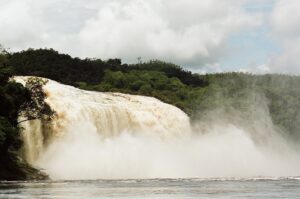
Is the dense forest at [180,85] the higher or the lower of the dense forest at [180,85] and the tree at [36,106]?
the higher

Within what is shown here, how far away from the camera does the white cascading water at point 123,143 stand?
69.1 metres

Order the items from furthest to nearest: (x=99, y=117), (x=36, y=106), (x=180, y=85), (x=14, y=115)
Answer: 1. (x=180, y=85)
2. (x=99, y=117)
3. (x=36, y=106)
4. (x=14, y=115)

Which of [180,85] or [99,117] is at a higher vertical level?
[180,85]

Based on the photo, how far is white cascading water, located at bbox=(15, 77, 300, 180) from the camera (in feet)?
227

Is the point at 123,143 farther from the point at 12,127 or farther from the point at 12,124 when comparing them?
the point at 12,127

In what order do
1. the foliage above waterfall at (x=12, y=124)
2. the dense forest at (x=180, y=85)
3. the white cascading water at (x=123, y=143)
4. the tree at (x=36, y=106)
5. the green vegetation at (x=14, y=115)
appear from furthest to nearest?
the dense forest at (x=180, y=85)
the white cascading water at (x=123, y=143)
the tree at (x=36, y=106)
the green vegetation at (x=14, y=115)
the foliage above waterfall at (x=12, y=124)

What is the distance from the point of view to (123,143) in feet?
249

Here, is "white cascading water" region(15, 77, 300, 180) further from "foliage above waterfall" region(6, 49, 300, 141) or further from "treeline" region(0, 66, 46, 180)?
"foliage above waterfall" region(6, 49, 300, 141)

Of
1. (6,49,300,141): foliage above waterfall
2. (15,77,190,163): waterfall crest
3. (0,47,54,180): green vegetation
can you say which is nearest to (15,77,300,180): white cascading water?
(15,77,190,163): waterfall crest

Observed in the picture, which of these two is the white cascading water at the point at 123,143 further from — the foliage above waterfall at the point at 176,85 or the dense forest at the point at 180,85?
the foliage above waterfall at the point at 176,85

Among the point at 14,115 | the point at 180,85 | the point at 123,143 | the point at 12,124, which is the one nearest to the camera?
the point at 12,124

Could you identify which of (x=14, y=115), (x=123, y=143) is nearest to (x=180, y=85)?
(x=123, y=143)

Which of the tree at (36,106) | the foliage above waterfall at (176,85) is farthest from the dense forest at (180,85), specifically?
the tree at (36,106)

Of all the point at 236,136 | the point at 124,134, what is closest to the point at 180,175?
the point at 124,134
